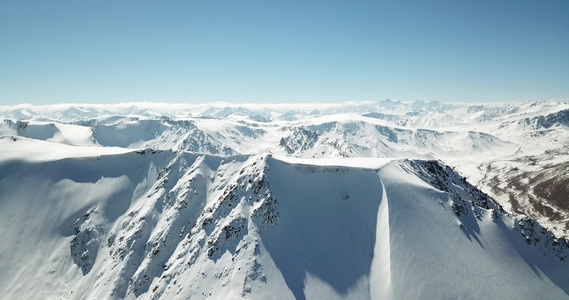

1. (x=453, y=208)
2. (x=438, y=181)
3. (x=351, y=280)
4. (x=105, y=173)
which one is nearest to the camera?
(x=351, y=280)

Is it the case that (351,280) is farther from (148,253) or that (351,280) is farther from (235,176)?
(148,253)

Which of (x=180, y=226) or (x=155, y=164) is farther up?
(x=155, y=164)

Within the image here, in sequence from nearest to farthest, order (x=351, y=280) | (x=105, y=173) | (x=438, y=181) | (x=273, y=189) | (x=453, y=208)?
(x=351, y=280)
(x=453, y=208)
(x=273, y=189)
(x=438, y=181)
(x=105, y=173)

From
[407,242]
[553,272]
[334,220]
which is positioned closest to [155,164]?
[334,220]

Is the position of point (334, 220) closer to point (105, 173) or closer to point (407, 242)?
point (407, 242)

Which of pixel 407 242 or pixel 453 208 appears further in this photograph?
pixel 453 208

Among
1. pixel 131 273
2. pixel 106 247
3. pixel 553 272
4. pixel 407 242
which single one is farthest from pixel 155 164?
pixel 553 272

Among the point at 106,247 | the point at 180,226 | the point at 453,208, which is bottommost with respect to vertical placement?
the point at 106,247
